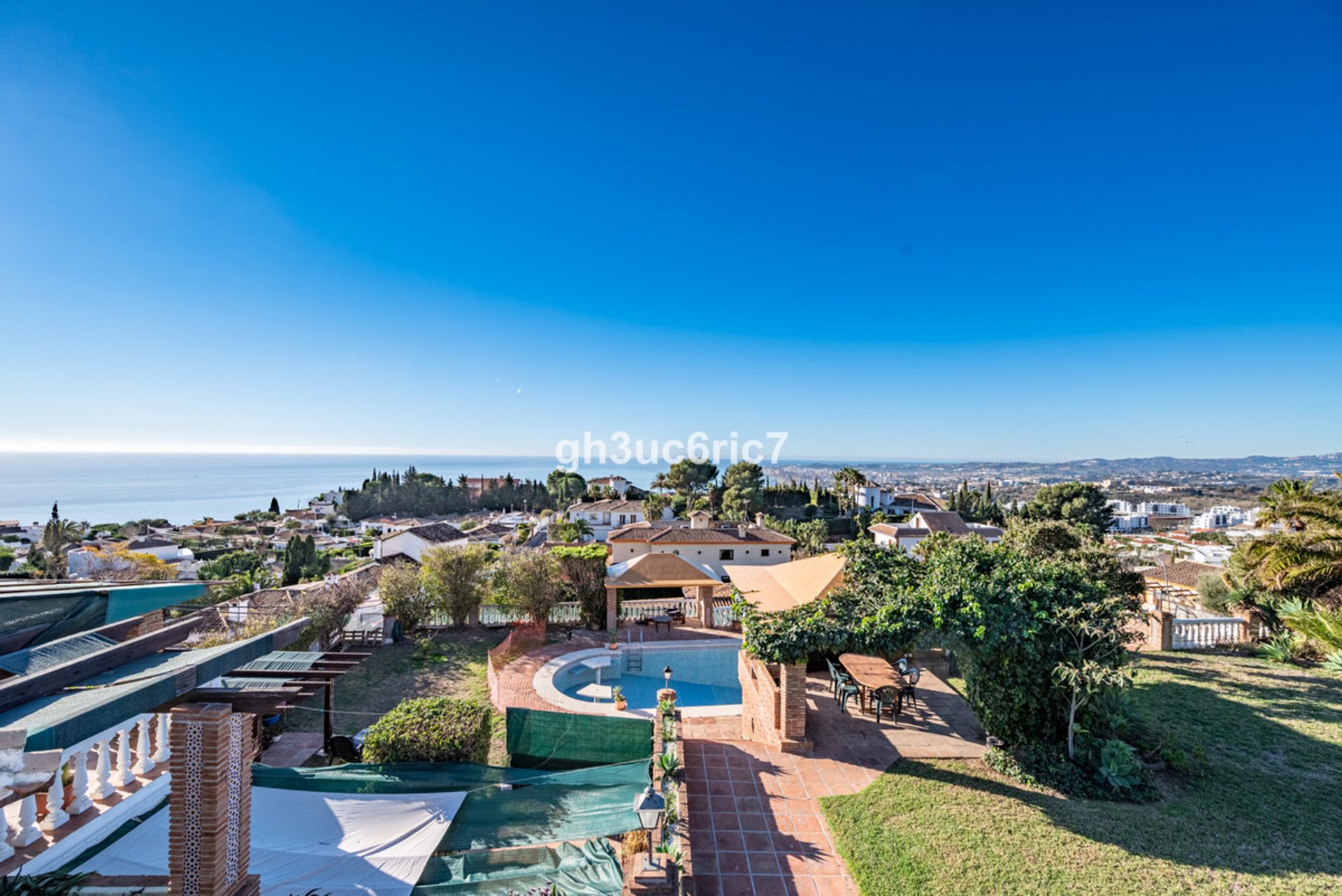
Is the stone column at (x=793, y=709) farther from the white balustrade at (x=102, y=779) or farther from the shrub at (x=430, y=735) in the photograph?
the white balustrade at (x=102, y=779)

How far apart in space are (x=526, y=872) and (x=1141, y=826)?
252 inches

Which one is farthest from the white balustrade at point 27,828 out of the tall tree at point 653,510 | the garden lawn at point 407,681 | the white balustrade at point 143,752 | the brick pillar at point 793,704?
the tall tree at point 653,510

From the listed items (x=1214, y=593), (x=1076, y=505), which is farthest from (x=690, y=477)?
(x=1214, y=593)

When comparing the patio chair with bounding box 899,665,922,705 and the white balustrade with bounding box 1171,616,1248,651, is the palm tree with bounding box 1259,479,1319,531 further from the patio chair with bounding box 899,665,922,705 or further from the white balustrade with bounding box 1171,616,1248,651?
the patio chair with bounding box 899,665,922,705

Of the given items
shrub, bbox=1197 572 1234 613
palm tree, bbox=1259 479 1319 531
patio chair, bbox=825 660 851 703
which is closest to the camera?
patio chair, bbox=825 660 851 703

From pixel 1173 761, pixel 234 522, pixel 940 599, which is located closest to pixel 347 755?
pixel 940 599

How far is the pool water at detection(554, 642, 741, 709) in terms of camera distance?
1316 centimetres

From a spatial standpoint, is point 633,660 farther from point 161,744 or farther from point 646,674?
point 161,744

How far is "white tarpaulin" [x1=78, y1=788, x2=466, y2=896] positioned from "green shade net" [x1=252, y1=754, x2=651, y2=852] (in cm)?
11

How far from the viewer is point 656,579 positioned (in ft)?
54.4

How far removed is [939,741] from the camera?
8273mm

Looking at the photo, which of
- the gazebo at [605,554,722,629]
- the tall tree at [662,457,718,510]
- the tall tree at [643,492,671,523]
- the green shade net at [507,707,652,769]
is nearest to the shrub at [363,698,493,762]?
the green shade net at [507,707,652,769]

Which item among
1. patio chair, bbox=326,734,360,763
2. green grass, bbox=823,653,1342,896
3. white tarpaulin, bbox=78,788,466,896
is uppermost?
white tarpaulin, bbox=78,788,466,896

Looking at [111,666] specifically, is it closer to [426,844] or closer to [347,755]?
[426,844]
